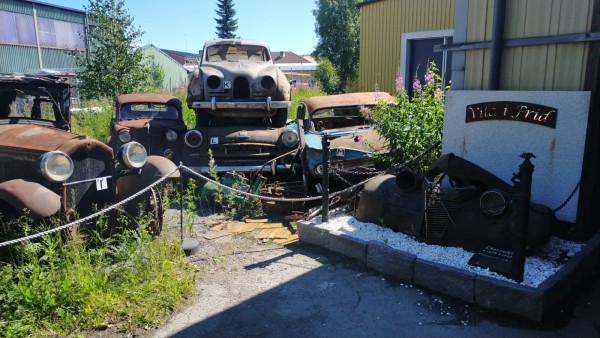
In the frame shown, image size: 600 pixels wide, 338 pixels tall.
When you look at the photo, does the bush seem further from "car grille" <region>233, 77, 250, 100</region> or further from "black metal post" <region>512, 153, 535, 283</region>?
"car grille" <region>233, 77, 250, 100</region>

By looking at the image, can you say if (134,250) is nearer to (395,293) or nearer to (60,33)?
(395,293)

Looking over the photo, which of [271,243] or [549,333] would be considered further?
[271,243]

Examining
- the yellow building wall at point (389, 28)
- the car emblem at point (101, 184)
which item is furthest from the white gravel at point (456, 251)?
the yellow building wall at point (389, 28)

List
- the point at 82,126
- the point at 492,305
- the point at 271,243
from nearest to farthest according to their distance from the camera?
the point at 492,305
the point at 271,243
the point at 82,126

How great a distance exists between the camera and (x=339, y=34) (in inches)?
1146

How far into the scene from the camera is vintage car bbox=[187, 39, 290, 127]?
26.1 feet

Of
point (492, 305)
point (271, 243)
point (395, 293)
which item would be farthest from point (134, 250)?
point (492, 305)

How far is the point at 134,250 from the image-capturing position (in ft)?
14.1

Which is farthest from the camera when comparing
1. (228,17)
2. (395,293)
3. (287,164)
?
(228,17)

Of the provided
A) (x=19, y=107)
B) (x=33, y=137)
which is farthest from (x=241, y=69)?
(x=33, y=137)

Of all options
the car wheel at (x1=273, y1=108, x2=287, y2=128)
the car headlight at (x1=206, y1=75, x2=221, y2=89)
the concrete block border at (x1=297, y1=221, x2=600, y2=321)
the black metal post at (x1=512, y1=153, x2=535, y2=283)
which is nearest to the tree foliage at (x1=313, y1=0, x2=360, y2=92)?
the car wheel at (x1=273, y1=108, x2=287, y2=128)

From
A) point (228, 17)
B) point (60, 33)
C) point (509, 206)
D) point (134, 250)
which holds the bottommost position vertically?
point (134, 250)

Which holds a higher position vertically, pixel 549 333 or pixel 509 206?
pixel 509 206

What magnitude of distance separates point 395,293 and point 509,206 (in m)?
1.41
